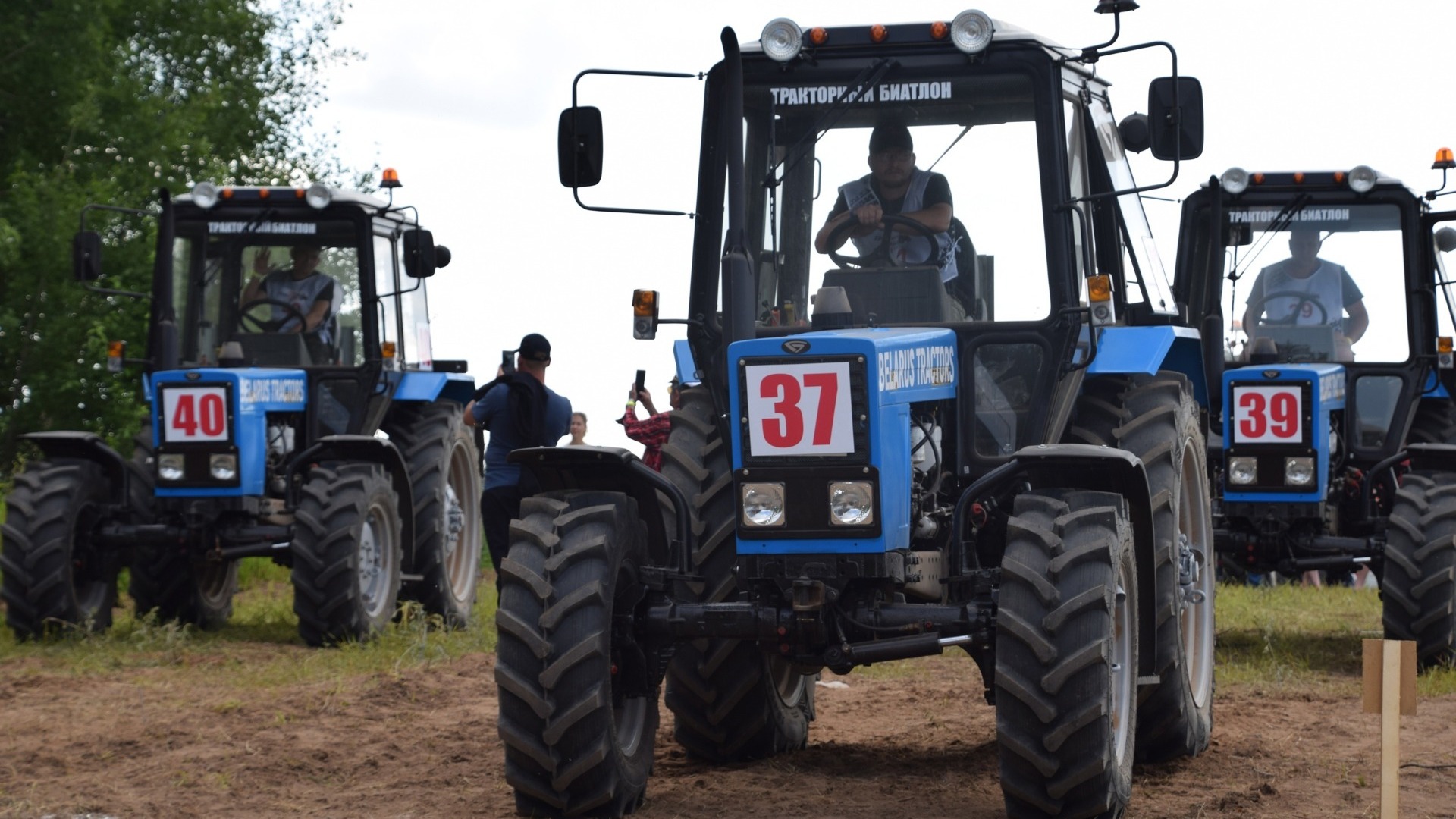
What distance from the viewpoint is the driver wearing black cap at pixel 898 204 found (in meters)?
7.19

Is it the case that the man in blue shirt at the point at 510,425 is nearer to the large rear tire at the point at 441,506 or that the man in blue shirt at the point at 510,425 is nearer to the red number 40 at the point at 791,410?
the large rear tire at the point at 441,506

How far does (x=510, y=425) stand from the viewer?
37.6ft

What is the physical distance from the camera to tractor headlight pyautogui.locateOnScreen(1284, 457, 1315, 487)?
36.2 ft

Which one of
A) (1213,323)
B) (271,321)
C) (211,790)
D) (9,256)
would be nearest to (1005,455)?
(211,790)

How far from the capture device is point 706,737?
745cm

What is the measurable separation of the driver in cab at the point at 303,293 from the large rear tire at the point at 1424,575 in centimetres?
664

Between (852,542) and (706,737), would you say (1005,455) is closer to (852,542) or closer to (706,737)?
(852,542)

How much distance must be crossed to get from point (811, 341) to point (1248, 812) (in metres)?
2.13

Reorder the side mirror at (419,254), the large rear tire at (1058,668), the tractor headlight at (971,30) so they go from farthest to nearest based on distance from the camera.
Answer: the side mirror at (419,254) < the tractor headlight at (971,30) < the large rear tire at (1058,668)

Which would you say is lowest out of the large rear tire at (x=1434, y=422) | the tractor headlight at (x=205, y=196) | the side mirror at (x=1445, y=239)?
the large rear tire at (x=1434, y=422)

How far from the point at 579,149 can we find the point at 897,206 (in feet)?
3.84

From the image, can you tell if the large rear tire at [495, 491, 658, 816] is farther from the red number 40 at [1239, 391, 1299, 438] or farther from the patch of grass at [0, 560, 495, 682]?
the red number 40 at [1239, 391, 1299, 438]

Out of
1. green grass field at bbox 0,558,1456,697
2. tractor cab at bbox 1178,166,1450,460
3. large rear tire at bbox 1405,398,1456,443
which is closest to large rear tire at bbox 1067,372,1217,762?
green grass field at bbox 0,558,1456,697

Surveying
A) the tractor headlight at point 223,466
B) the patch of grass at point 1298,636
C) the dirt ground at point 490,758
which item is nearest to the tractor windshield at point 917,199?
the dirt ground at point 490,758
